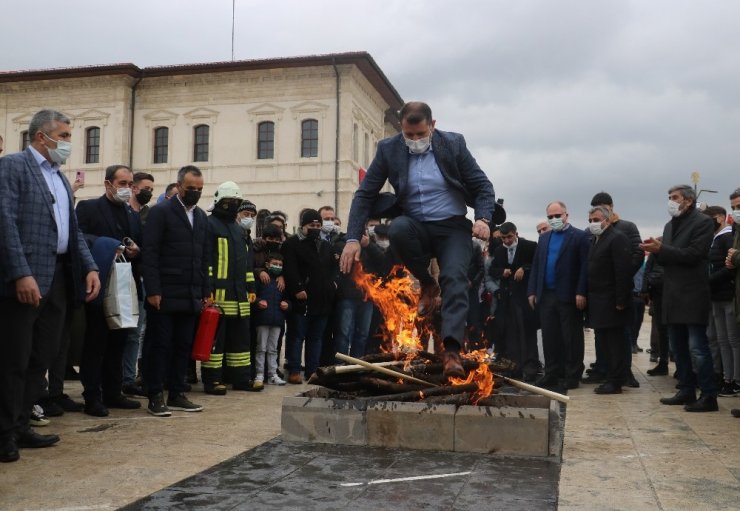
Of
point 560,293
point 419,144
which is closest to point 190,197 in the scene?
point 419,144

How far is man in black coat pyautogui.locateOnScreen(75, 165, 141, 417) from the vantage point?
6031 millimetres

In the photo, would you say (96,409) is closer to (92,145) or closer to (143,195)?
(143,195)

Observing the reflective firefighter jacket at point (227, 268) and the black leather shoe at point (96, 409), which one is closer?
the black leather shoe at point (96, 409)

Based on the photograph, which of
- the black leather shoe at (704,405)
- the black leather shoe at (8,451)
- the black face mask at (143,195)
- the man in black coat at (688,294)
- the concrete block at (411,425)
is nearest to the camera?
the black leather shoe at (8,451)

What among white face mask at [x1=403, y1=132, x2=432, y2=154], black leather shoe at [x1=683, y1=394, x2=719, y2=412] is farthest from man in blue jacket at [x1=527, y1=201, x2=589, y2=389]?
white face mask at [x1=403, y1=132, x2=432, y2=154]

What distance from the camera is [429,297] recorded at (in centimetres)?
579

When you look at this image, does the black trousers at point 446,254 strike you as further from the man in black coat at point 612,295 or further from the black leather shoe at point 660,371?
A: the black leather shoe at point 660,371

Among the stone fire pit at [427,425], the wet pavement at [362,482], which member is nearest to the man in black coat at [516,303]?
the stone fire pit at [427,425]

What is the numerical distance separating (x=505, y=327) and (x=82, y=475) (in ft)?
23.6

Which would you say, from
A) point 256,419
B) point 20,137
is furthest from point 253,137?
point 256,419

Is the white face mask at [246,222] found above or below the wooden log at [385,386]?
above

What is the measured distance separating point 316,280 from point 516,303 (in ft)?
9.76

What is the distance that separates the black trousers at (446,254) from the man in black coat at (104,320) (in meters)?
2.61

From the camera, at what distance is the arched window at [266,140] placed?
114 feet
